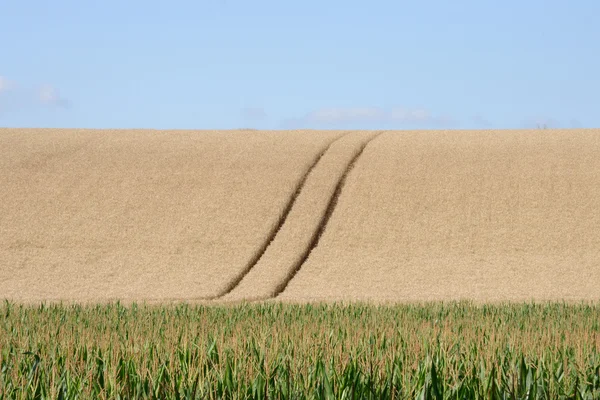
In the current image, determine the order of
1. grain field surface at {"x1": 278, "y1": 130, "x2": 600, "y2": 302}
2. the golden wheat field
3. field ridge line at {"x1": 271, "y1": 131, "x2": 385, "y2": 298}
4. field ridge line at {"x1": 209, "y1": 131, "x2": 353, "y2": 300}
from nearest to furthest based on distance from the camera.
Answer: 1. field ridge line at {"x1": 209, "y1": 131, "x2": 353, "y2": 300}
2. grain field surface at {"x1": 278, "y1": 130, "x2": 600, "y2": 302}
3. the golden wheat field
4. field ridge line at {"x1": 271, "y1": 131, "x2": 385, "y2": 298}

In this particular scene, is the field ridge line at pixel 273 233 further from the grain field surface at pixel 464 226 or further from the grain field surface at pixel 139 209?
the grain field surface at pixel 464 226

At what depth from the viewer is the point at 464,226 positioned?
32938 mm

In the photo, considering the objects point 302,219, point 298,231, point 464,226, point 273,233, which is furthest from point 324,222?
point 464,226

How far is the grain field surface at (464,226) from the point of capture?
27.0 m

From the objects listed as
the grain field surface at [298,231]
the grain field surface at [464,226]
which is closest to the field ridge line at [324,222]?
the grain field surface at [298,231]

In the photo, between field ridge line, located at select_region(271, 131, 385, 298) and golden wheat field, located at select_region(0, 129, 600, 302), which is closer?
golden wheat field, located at select_region(0, 129, 600, 302)

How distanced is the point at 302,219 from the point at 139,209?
7.15m

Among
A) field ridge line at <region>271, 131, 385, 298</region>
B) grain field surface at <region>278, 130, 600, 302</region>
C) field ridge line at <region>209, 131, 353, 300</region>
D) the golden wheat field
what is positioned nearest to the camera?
field ridge line at <region>209, 131, 353, 300</region>

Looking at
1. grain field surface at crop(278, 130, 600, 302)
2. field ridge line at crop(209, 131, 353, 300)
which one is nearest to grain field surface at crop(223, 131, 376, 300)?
field ridge line at crop(209, 131, 353, 300)

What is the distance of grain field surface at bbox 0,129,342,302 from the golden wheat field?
0.33 feet

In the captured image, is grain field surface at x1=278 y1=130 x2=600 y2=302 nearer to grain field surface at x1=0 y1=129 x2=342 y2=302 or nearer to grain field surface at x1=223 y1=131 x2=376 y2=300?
grain field surface at x1=223 y1=131 x2=376 y2=300

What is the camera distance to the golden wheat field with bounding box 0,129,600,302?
1069 inches

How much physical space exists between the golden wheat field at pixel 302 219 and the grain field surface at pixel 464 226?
98 mm

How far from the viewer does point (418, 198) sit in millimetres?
35344
